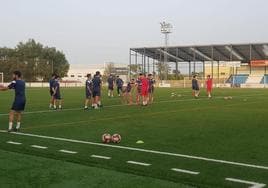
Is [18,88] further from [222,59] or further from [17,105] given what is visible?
[222,59]

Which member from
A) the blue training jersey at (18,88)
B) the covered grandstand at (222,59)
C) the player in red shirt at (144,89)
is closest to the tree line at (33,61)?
the covered grandstand at (222,59)

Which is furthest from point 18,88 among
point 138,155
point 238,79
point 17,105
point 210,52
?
point 238,79

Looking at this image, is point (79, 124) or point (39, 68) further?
point (39, 68)

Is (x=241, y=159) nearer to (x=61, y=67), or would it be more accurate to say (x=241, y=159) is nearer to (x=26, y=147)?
(x=26, y=147)

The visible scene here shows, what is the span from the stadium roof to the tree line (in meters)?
27.6

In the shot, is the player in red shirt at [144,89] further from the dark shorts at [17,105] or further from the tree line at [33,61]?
→ the tree line at [33,61]

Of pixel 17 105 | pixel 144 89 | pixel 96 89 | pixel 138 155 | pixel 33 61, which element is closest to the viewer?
pixel 138 155

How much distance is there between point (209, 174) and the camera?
770cm

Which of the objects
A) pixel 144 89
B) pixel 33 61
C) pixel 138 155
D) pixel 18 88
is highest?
pixel 33 61

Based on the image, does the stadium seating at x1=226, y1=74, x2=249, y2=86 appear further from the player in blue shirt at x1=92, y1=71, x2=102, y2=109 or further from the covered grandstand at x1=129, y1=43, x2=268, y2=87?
the player in blue shirt at x1=92, y1=71, x2=102, y2=109

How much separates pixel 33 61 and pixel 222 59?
4372 cm

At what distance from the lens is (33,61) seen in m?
106

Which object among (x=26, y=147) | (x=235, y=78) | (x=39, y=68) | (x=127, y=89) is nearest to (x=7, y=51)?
(x=39, y=68)

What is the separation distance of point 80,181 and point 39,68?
99.6 meters
